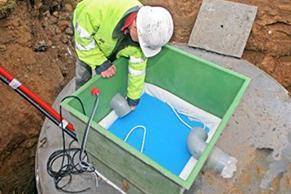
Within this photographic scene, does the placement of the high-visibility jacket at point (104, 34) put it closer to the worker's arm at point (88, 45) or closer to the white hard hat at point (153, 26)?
the worker's arm at point (88, 45)

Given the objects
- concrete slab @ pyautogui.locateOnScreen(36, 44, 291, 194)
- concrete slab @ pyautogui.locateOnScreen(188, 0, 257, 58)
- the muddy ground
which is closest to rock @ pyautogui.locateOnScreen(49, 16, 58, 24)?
the muddy ground

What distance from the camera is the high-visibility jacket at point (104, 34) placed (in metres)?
1.92

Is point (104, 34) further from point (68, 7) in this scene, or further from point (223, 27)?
point (68, 7)

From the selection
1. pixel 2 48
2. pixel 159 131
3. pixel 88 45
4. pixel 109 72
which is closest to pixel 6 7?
pixel 2 48

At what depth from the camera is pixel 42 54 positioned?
9.58ft

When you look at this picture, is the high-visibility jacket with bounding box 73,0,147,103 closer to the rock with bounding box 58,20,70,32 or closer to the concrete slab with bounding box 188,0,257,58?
the concrete slab with bounding box 188,0,257,58

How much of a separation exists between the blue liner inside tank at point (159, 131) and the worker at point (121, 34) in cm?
23

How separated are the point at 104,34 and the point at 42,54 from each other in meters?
1.10

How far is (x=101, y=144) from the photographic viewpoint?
173 cm

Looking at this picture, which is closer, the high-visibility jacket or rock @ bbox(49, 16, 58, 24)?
the high-visibility jacket

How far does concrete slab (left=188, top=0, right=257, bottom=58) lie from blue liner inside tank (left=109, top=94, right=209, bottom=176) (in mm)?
568

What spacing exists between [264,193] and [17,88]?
1338mm

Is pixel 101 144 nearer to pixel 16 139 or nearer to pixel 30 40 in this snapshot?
pixel 16 139

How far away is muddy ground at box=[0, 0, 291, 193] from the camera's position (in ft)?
8.88
